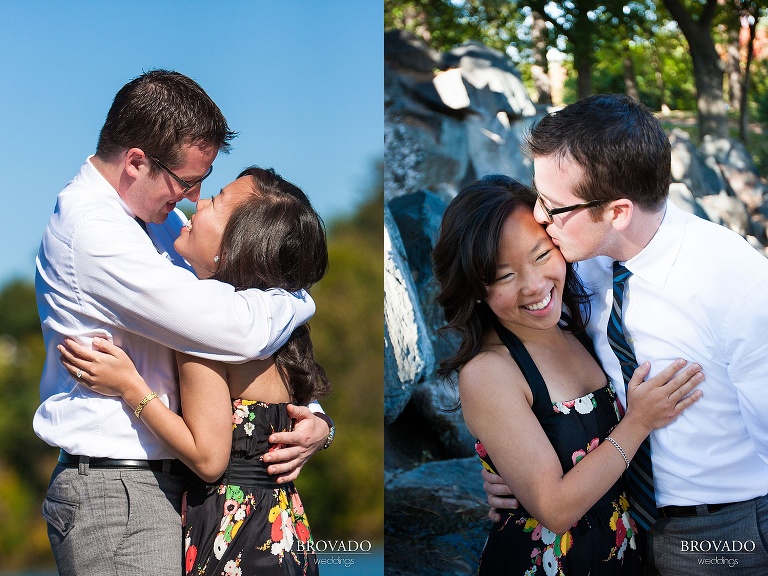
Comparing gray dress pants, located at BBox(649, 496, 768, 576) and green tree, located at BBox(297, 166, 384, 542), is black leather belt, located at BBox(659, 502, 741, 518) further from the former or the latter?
green tree, located at BBox(297, 166, 384, 542)

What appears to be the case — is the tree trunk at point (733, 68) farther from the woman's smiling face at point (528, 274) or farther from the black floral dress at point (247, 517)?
the black floral dress at point (247, 517)

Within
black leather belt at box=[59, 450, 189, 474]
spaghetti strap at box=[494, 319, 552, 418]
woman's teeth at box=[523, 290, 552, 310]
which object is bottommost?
black leather belt at box=[59, 450, 189, 474]

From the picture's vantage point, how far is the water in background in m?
4.08

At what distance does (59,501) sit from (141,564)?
0.26 m

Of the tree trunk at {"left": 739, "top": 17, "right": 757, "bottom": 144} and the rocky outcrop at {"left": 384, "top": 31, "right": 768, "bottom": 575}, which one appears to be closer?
the rocky outcrop at {"left": 384, "top": 31, "right": 768, "bottom": 575}

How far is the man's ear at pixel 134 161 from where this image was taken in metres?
2.23

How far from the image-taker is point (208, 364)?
2.00 m

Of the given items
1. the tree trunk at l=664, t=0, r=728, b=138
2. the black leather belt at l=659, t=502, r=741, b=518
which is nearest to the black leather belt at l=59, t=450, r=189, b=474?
the black leather belt at l=659, t=502, r=741, b=518

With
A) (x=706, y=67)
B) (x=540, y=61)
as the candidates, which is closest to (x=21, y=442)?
(x=540, y=61)

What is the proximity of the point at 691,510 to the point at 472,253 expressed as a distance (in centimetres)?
82

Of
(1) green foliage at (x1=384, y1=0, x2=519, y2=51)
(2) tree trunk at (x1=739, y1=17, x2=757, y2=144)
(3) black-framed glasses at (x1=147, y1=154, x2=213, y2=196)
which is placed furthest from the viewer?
(1) green foliage at (x1=384, y1=0, x2=519, y2=51)

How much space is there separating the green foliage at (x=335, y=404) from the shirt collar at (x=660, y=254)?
2.27 meters

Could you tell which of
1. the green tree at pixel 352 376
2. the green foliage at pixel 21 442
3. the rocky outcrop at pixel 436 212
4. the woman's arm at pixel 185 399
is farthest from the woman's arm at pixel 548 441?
the green foliage at pixel 21 442

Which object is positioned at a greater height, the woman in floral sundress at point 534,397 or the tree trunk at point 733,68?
the tree trunk at point 733,68
